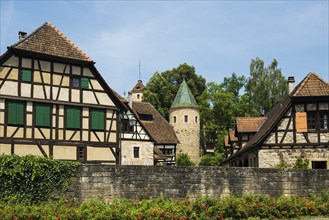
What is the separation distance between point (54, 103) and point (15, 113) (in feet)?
7.53

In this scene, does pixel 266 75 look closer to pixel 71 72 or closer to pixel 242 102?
pixel 242 102

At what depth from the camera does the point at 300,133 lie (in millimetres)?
27094

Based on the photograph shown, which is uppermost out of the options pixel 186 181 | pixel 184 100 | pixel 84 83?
pixel 184 100

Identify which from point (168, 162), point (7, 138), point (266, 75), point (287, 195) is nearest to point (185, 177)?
point (287, 195)

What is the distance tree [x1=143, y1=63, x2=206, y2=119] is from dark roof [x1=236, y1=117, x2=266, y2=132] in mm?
29665

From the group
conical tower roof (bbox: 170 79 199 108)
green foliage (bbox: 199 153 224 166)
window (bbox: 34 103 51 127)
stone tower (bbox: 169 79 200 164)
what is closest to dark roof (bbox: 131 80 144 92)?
conical tower roof (bbox: 170 79 199 108)

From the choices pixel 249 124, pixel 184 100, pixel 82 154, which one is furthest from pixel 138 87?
pixel 82 154

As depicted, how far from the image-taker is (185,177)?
1792cm

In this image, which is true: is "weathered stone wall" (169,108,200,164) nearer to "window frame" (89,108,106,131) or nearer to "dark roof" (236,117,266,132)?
"dark roof" (236,117,266,132)

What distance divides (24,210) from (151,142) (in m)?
24.2

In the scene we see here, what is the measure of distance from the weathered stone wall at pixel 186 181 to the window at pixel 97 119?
11352mm

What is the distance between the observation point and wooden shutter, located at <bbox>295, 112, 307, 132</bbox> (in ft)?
88.1

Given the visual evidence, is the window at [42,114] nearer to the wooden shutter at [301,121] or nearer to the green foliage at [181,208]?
the green foliage at [181,208]

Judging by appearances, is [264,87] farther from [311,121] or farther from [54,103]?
[54,103]
